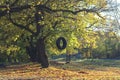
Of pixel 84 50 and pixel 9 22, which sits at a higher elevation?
pixel 9 22

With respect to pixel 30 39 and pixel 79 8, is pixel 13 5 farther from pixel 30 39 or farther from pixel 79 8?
pixel 30 39

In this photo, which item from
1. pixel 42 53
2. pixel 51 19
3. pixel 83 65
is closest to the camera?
pixel 51 19

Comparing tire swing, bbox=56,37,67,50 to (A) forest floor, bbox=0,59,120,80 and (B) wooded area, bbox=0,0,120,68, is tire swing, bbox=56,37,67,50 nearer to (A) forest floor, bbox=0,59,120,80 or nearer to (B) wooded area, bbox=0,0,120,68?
(B) wooded area, bbox=0,0,120,68

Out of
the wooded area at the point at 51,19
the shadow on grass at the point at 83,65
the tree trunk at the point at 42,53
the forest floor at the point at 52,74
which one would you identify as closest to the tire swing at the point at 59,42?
the wooded area at the point at 51,19

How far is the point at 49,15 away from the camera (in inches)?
1271

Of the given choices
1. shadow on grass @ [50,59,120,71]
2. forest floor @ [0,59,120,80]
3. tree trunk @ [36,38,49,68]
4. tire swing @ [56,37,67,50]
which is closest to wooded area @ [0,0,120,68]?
tree trunk @ [36,38,49,68]

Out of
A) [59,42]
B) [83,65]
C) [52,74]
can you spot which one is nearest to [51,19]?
[59,42]

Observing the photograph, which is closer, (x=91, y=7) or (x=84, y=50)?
(x=91, y=7)

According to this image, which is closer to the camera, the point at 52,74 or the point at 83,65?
the point at 52,74

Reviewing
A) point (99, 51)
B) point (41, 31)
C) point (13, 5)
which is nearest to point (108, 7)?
point (41, 31)

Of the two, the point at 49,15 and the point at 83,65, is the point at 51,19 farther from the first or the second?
the point at 83,65

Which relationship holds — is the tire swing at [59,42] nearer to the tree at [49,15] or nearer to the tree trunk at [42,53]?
the tree at [49,15]

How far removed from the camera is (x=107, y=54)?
88125 mm

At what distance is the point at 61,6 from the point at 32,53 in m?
16.7
